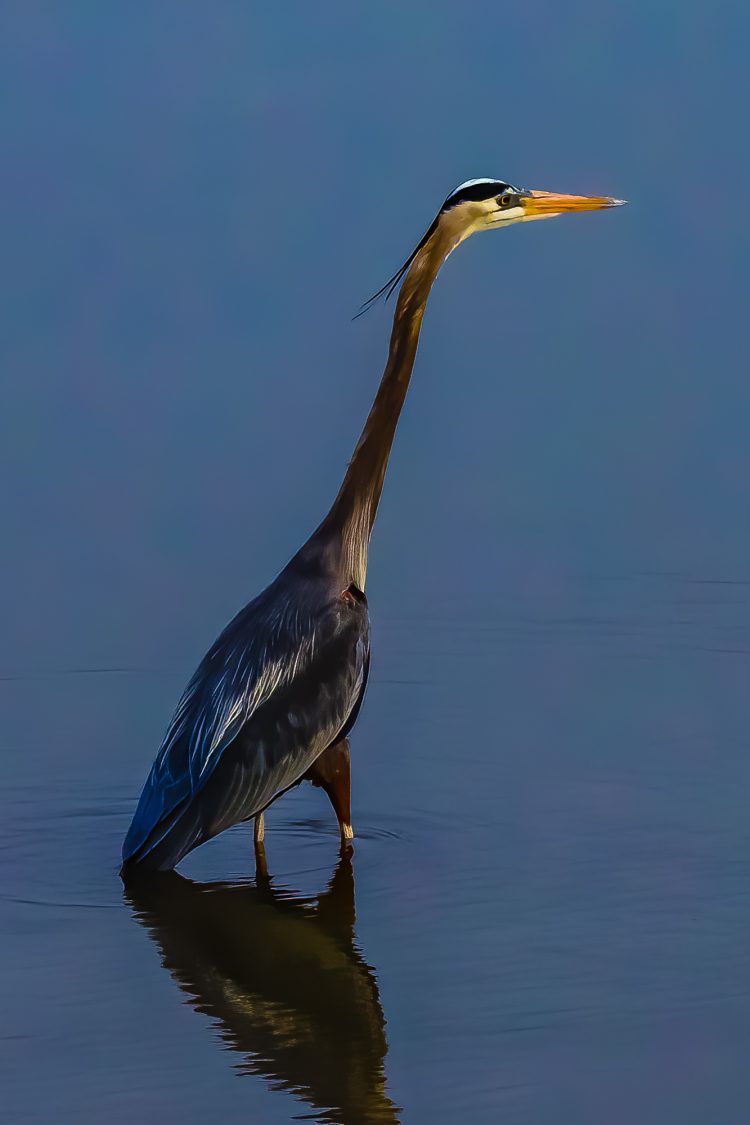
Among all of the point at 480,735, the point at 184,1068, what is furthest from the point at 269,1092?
the point at 480,735

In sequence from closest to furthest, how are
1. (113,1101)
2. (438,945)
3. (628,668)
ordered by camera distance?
1. (113,1101)
2. (438,945)
3. (628,668)

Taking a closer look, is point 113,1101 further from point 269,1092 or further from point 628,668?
point 628,668

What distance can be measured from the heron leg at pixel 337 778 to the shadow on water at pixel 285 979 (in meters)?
0.17

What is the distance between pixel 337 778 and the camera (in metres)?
6.57

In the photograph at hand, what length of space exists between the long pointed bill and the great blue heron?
155 mm

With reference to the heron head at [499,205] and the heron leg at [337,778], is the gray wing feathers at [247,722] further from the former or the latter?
the heron head at [499,205]

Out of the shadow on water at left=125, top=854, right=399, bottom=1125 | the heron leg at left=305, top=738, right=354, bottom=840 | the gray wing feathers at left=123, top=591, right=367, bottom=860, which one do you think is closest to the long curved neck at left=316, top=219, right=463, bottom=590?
the gray wing feathers at left=123, top=591, right=367, bottom=860

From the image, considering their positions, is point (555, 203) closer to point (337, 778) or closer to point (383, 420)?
point (383, 420)

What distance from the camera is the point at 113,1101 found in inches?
182

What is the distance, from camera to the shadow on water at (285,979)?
4.77m

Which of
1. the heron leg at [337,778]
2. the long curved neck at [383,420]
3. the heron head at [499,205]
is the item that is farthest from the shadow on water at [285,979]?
the heron head at [499,205]

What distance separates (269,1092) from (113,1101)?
1.22 feet

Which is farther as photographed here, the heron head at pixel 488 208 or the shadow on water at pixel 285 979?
the heron head at pixel 488 208

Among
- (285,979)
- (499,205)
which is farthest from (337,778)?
(499,205)
